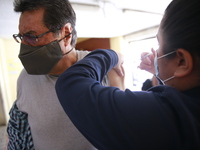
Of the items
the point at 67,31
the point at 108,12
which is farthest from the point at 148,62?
the point at 108,12

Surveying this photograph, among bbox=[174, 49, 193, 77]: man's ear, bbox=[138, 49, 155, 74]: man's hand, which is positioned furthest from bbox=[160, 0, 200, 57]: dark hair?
bbox=[138, 49, 155, 74]: man's hand

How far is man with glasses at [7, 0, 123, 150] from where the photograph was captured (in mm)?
774

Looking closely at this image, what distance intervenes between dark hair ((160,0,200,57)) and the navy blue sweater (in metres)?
0.14

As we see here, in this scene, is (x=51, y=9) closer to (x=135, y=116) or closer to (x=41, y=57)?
(x=41, y=57)

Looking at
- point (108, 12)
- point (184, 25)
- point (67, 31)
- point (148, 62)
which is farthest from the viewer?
point (108, 12)

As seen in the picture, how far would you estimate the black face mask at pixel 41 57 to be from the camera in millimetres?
781

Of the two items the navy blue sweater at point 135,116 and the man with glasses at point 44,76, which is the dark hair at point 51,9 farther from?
the navy blue sweater at point 135,116

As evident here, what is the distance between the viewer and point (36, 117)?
87 cm

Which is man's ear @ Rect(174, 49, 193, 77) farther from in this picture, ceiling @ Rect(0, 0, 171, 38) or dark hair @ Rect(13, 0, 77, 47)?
ceiling @ Rect(0, 0, 171, 38)

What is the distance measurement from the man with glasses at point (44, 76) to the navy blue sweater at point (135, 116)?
0.39 m

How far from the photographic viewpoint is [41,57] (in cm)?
79

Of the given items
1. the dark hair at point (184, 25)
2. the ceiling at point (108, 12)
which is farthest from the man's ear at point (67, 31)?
the ceiling at point (108, 12)

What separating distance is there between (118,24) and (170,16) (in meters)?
2.13

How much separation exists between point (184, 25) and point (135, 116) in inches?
12.4
